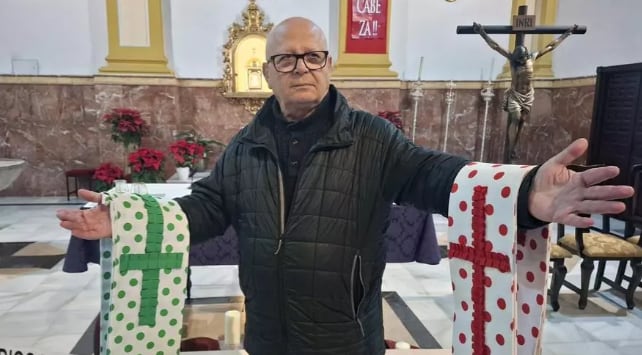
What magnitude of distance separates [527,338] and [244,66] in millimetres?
6472

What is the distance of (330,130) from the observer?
4.18 feet

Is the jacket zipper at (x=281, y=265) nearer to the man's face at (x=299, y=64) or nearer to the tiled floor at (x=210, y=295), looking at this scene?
the man's face at (x=299, y=64)

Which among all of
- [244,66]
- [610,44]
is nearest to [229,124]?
[244,66]

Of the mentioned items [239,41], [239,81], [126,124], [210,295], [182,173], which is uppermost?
[239,41]

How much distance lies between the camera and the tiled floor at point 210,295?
2.99m

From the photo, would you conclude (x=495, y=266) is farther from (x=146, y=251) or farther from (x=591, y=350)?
(x=591, y=350)

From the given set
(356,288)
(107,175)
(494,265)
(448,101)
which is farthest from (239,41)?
(494,265)

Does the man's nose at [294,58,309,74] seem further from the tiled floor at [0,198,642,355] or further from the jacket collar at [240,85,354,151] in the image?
the tiled floor at [0,198,642,355]

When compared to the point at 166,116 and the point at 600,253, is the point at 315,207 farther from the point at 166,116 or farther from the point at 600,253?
the point at 166,116

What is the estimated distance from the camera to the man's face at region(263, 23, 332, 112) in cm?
127

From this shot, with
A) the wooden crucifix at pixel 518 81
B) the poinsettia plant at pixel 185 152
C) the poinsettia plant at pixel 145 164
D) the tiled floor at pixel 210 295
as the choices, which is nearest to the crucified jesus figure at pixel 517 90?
the wooden crucifix at pixel 518 81

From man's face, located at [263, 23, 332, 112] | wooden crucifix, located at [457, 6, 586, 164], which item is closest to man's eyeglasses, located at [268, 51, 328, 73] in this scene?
man's face, located at [263, 23, 332, 112]

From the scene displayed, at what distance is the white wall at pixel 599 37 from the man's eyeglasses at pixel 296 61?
19.3 ft

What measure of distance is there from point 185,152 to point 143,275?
2.95 meters
